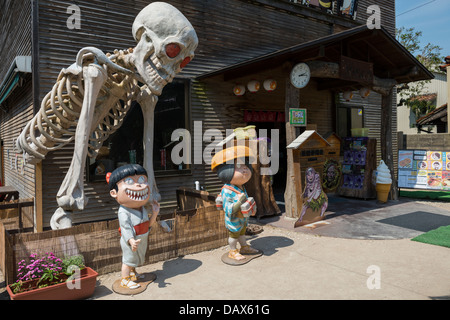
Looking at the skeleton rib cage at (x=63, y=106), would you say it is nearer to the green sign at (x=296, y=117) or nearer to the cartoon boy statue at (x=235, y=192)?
the cartoon boy statue at (x=235, y=192)

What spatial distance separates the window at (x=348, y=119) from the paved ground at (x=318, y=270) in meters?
5.80

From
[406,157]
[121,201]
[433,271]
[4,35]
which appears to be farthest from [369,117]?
[4,35]

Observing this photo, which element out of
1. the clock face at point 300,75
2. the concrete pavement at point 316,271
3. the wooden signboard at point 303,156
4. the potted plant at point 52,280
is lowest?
the concrete pavement at point 316,271

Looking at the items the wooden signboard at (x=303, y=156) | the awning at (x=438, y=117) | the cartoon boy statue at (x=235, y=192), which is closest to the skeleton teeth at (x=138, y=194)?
the cartoon boy statue at (x=235, y=192)

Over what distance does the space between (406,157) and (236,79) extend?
627cm

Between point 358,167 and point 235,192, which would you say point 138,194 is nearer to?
point 235,192

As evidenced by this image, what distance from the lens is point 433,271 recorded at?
14.6 feet

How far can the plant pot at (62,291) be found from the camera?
11.3ft

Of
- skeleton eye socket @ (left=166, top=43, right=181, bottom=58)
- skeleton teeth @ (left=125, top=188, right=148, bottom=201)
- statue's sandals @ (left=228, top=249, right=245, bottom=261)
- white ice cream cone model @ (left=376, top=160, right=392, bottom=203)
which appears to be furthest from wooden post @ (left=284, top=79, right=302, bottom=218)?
skeleton teeth @ (left=125, top=188, right=148, bottom=201)

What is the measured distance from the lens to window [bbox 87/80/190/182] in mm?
7371

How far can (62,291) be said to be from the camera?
3.64 meters

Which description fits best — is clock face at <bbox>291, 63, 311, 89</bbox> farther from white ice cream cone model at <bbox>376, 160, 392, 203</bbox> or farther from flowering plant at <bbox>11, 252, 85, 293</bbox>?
flowering plant at <bbox>11, 252, 85, 293</bbox>

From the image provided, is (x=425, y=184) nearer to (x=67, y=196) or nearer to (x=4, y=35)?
(x=67, y=196)

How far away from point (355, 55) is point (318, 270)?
7.57 m
